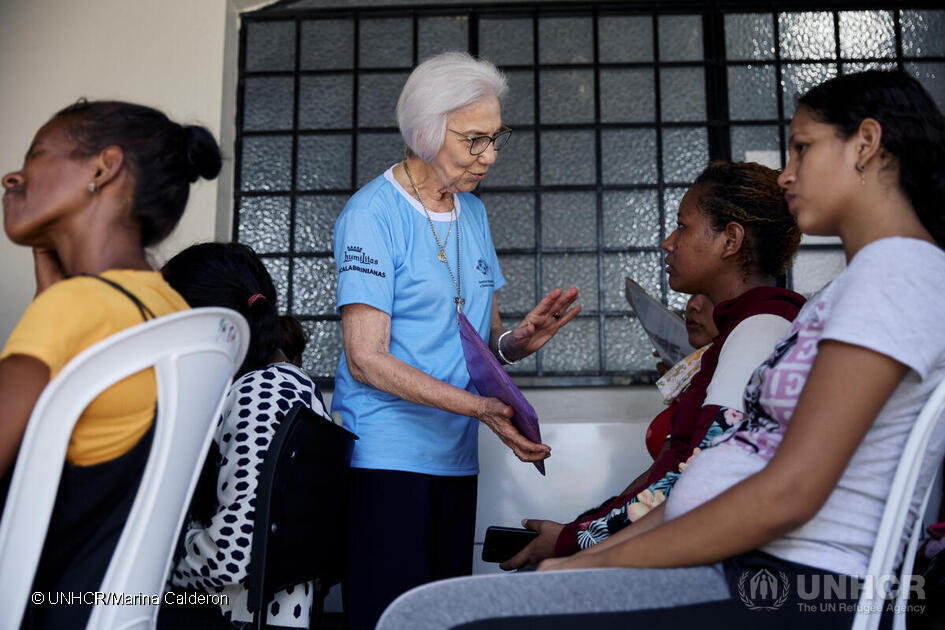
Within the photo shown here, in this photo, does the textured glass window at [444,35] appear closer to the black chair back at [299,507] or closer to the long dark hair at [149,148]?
the black chair back at [299,507]

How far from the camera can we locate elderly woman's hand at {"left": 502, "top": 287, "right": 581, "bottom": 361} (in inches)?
80.5

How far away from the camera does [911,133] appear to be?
1.21m

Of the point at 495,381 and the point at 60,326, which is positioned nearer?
the point at 60,326

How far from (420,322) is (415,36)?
2312 millimetres

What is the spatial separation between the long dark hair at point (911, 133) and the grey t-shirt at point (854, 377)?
0.13 meters

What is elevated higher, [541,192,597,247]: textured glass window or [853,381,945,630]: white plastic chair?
[541,192,597,247]: textured glass window

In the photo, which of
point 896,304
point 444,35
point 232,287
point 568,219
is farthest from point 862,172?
point 444,35

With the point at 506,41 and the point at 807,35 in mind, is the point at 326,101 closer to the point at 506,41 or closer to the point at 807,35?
the point at 506,41

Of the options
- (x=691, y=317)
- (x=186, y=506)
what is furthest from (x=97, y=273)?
(x=691, y=317)

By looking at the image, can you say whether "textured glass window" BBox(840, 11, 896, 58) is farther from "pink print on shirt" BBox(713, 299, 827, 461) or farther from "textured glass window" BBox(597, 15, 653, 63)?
"pink print on shirt" BBox(713, 299, 827, 461)

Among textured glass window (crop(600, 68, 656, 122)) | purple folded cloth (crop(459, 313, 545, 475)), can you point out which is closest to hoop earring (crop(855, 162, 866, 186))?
purple folded cloth (crop(459, 313, 545, 475))

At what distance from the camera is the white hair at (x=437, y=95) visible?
6.84 feet

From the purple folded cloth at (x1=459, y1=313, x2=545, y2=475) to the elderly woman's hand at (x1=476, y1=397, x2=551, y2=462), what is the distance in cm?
1

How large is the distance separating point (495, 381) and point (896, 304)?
0.90 metres
